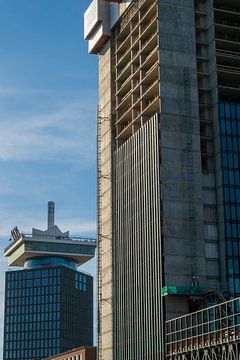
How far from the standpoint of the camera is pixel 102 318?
484 ft

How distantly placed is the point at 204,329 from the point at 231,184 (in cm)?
2890

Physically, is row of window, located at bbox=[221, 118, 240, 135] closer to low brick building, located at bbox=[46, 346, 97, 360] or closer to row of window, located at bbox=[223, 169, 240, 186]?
row of window, located at bbox=[223, 169, 240, 186]

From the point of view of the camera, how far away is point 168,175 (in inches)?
5153

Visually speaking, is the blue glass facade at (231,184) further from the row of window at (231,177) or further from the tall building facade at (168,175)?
the tall building facade at (168,175)

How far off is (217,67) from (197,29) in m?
8.44

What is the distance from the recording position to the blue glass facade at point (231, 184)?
422 ft

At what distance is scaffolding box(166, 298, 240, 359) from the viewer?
107 meters

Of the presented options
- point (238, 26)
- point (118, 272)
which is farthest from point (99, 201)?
point (238, 26)

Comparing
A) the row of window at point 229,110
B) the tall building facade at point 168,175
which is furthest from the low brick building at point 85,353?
the row of window at point 229,110

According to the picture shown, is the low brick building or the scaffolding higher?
the low brick building

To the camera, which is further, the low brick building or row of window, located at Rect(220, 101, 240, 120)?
the low brick building

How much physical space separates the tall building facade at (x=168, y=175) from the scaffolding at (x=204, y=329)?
3103 mm

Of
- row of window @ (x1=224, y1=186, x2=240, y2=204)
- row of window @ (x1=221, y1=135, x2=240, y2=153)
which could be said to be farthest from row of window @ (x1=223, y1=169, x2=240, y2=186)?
row of window @ (x1=221, y1=135, x2=240, y2=153)

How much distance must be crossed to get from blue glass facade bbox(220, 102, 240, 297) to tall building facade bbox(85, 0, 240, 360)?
0.55 feet
